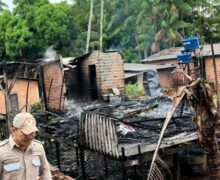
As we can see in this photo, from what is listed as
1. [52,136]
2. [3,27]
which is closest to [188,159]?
[52,136]

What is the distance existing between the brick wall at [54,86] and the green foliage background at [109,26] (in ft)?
45.6

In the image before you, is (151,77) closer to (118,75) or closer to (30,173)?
(118,75)

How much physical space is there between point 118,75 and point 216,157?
436 inches

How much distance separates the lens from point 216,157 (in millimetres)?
6629

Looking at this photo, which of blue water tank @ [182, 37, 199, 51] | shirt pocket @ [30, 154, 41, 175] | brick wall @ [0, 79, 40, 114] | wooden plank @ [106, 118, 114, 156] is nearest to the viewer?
shirt pocket @ [30, 154, 41, 175]

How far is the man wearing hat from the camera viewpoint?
3781 mm

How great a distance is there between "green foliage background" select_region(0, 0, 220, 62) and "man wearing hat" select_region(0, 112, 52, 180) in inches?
1034

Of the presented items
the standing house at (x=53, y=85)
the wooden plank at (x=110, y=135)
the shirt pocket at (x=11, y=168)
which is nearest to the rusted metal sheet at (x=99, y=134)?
the wooden plank at (x=110, y=135)

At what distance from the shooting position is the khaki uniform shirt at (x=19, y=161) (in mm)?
3867

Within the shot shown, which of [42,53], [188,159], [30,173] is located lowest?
[188,159]

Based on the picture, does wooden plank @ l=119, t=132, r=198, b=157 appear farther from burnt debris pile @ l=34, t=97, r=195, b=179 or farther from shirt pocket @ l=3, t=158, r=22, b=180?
shirt pocket @ l=3, t=158, r=22, b=180

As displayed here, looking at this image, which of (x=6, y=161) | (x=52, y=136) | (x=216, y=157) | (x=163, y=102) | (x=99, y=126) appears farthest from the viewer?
(x=163, y=102)

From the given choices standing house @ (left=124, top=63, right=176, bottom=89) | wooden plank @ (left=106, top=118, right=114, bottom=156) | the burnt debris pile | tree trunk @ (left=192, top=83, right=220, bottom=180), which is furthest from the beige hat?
standing house @ (left=124, top=63, right=176, bottom=89)

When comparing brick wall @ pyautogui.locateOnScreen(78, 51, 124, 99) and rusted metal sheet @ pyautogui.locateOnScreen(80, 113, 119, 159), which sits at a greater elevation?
brick wall @ pyautogui.locateOnScreen(78, 51, 124, 99)
